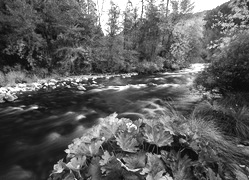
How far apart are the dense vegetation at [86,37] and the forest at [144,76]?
85mm

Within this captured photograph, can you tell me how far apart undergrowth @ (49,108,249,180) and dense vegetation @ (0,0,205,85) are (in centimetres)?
935

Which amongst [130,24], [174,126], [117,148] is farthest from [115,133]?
[130,24]

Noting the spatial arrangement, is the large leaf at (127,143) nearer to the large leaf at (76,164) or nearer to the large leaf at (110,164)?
the large leaf at (110,164)

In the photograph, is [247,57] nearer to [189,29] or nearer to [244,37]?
[244,37]

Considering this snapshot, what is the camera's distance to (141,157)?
1.41 m

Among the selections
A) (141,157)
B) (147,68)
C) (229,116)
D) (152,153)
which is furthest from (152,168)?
(147,68)

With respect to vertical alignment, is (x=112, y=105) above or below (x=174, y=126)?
below

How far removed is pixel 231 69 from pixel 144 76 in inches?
481

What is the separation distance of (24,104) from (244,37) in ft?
24.0

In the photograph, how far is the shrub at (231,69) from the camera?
3.74m

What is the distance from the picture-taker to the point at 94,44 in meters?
16.8

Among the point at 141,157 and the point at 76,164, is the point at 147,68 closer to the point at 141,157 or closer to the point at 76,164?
the point at 141,157

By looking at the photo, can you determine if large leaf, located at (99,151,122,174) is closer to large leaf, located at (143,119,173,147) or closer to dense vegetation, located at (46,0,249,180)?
dense vegetation, located at (46,0,249,180)

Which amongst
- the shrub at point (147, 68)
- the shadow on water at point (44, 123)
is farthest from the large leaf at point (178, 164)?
the shrub at point (147, 68)
